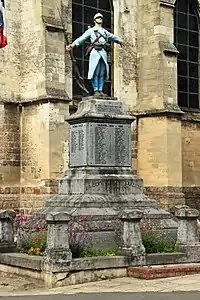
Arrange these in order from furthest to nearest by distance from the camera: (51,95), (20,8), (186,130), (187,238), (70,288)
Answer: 1. (186,130)
2. (20,8)
3. (51,95)
4. (187,238)
5. (70,288)

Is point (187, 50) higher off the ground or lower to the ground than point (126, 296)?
higher

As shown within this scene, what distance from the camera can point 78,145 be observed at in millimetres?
13656

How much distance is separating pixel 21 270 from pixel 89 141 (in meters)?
2.98

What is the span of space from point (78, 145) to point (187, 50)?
16.7 meters

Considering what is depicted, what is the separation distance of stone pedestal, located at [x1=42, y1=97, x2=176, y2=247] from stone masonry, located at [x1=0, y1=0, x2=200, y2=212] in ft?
28.5

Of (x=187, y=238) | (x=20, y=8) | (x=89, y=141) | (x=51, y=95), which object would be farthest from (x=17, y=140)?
(x=187, y=238)

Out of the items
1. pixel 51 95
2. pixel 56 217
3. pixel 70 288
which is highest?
pixel 51 95

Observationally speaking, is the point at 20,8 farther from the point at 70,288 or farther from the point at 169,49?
the point at 70,288

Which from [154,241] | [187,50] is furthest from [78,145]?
[187,50]

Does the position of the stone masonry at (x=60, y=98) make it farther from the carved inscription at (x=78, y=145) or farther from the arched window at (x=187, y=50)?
the carved inscription at (x=78, y=145)

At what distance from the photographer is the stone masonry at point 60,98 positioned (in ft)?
74.1

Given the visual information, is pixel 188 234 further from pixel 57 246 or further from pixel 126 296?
pixel 126 296

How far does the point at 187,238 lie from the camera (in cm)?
1268

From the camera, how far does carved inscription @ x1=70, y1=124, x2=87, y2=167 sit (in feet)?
44.2
